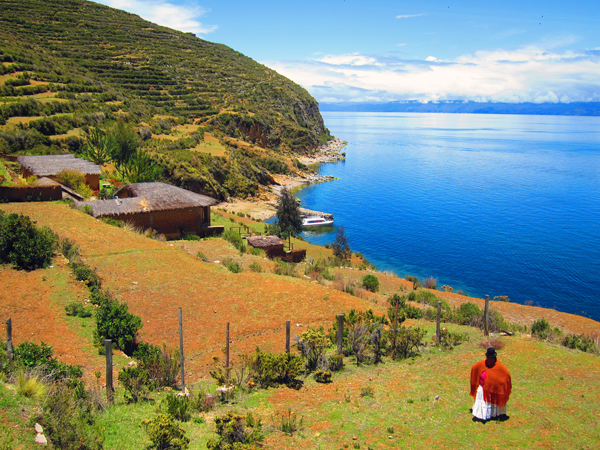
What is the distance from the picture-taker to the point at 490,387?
703cm

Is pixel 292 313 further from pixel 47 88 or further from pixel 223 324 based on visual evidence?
pixel 47 88

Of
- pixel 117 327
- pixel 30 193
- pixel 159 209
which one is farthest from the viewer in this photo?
pixel 159 209

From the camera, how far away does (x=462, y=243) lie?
39.9 metres

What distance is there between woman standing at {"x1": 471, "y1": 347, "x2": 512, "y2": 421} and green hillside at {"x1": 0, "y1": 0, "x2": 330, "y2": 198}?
35.6 metres

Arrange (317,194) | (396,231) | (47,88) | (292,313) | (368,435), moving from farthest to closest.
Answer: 1. (317,194)
2. (47,88)
3. (396,231)
4. (292,313)
5. (368,435)

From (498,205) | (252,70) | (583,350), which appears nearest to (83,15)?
(252,70)

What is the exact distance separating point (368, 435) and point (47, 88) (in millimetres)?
54259

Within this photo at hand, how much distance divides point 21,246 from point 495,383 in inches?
538

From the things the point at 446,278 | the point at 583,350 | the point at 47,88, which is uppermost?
the point at 47,88

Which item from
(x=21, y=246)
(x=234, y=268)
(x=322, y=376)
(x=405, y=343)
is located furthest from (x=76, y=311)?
(x=405, y=343)

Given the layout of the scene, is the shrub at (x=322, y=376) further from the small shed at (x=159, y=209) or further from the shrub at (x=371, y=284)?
the small shed at (x=159, y=209)

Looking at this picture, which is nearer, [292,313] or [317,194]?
[292,313]

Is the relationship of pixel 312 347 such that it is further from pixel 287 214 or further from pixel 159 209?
pixel 287 214

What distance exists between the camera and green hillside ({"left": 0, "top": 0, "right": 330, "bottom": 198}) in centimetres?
4325
